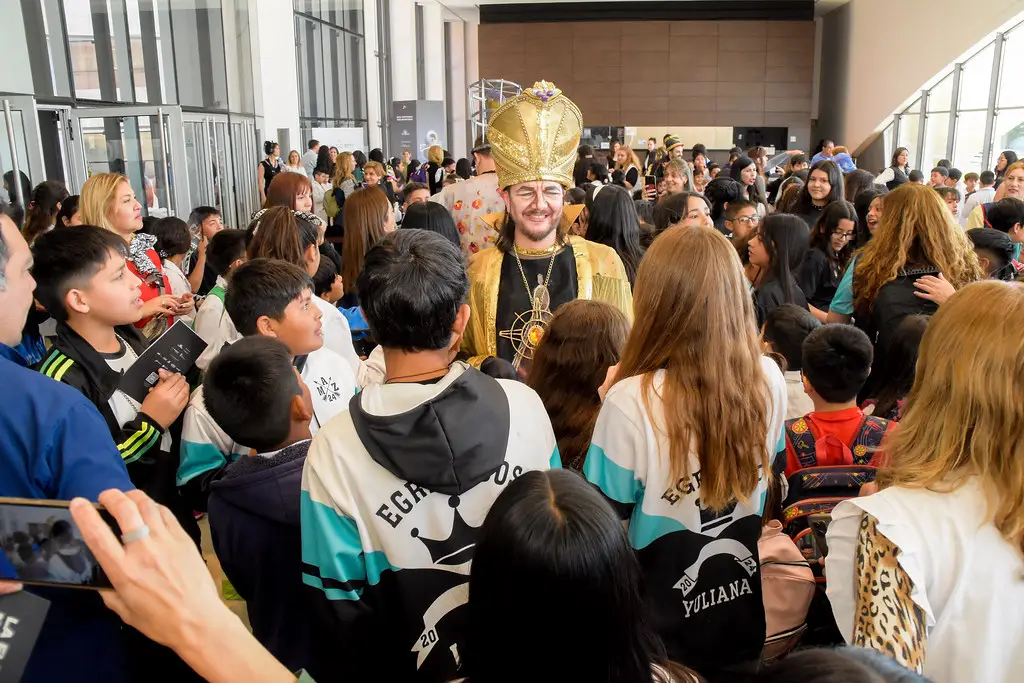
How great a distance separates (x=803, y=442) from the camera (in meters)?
1.93

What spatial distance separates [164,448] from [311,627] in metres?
0.76

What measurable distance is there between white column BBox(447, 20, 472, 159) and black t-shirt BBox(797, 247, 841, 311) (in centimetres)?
1665

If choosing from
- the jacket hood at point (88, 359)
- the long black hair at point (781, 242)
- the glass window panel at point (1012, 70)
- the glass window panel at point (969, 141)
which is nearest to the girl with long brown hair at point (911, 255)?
the long black hair at point (781, 242)

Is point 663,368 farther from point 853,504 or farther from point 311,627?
point 311,627

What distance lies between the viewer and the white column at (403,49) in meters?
15.1

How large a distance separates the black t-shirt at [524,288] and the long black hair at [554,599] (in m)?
1.75

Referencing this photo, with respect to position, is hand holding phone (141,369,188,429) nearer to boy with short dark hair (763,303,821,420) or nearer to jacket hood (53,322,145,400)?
jacket hood (53,322,145,400)

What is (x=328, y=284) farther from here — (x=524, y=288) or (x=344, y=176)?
(x=344, y=176)

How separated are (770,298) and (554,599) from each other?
110 inches

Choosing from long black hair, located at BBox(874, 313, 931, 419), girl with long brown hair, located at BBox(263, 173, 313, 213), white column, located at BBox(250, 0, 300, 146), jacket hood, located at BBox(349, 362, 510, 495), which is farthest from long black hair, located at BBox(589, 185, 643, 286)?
white column, located at BBox(250, 0, 300, 146)

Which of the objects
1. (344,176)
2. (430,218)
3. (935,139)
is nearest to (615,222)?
(430,218)

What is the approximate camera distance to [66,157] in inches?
265

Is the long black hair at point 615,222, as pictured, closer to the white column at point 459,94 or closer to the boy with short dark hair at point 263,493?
the boy with short dark hair at point 263,493

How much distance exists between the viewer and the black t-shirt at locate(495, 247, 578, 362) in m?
2.61
